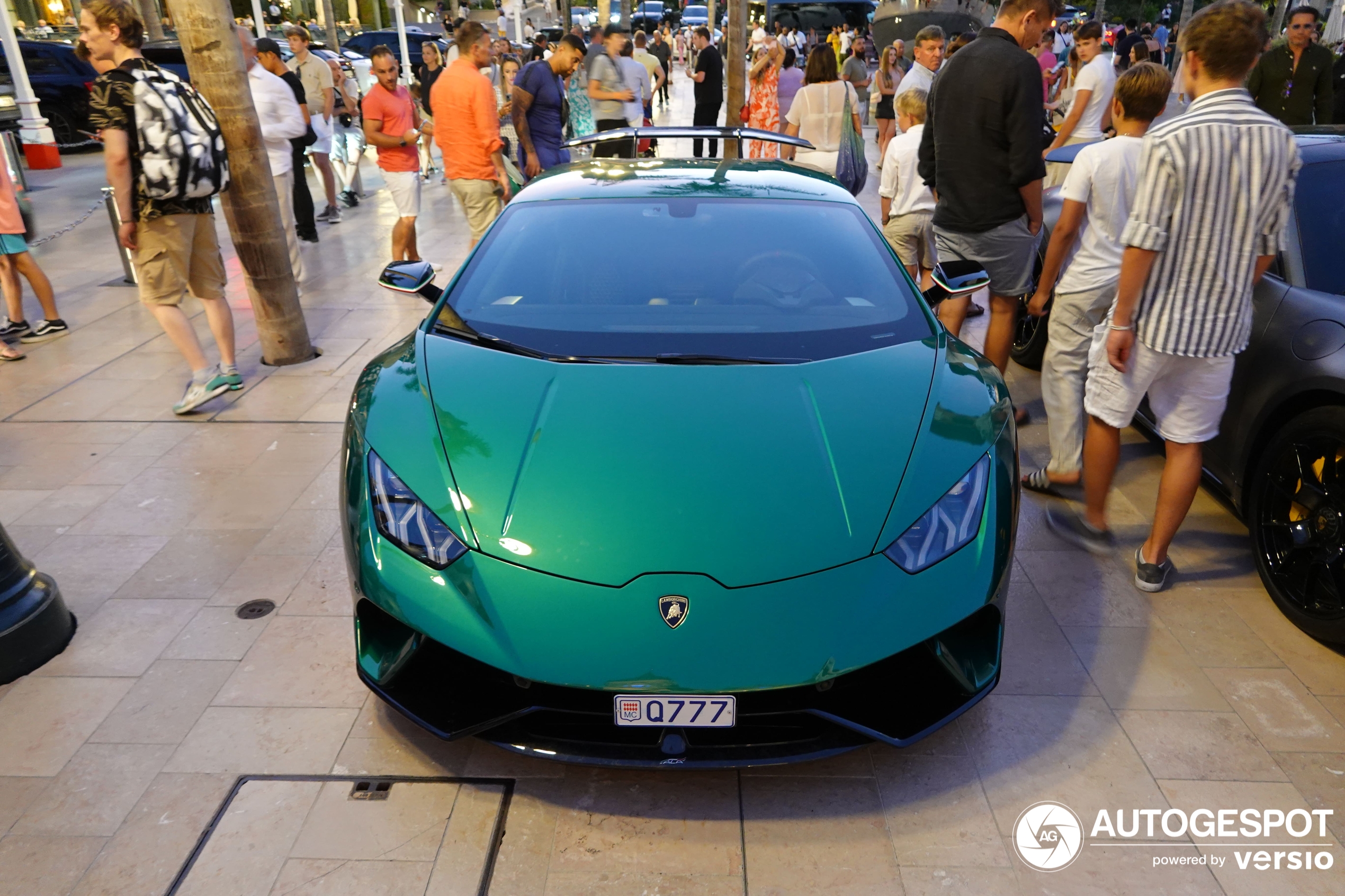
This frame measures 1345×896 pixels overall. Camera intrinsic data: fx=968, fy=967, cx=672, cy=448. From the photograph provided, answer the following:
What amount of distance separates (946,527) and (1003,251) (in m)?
2.63

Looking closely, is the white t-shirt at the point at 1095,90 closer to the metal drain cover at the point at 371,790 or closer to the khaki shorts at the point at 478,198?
the khaki shorts at the point at 478,198

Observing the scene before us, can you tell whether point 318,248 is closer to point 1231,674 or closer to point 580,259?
point 580,259

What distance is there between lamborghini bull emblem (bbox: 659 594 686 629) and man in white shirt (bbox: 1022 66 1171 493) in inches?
98.5

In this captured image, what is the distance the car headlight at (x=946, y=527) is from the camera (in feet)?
7.81

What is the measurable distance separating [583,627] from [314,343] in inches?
196

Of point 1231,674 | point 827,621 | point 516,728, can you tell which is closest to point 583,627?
point 516,728

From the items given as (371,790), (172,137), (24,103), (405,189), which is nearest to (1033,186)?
(371,790)

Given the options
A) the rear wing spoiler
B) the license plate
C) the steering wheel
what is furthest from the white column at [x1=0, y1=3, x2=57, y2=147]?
the license plate

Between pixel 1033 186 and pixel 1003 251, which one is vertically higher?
pixel 1033 186

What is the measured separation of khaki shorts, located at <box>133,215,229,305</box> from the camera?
5.00 m

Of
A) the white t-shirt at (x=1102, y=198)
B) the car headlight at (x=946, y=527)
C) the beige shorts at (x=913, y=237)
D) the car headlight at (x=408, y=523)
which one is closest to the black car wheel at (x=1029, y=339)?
the beige shorts at (x=913, y=237)

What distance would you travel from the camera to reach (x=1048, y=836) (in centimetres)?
244

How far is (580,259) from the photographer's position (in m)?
3.40

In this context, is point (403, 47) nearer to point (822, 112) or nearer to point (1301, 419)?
point (822, 112)
